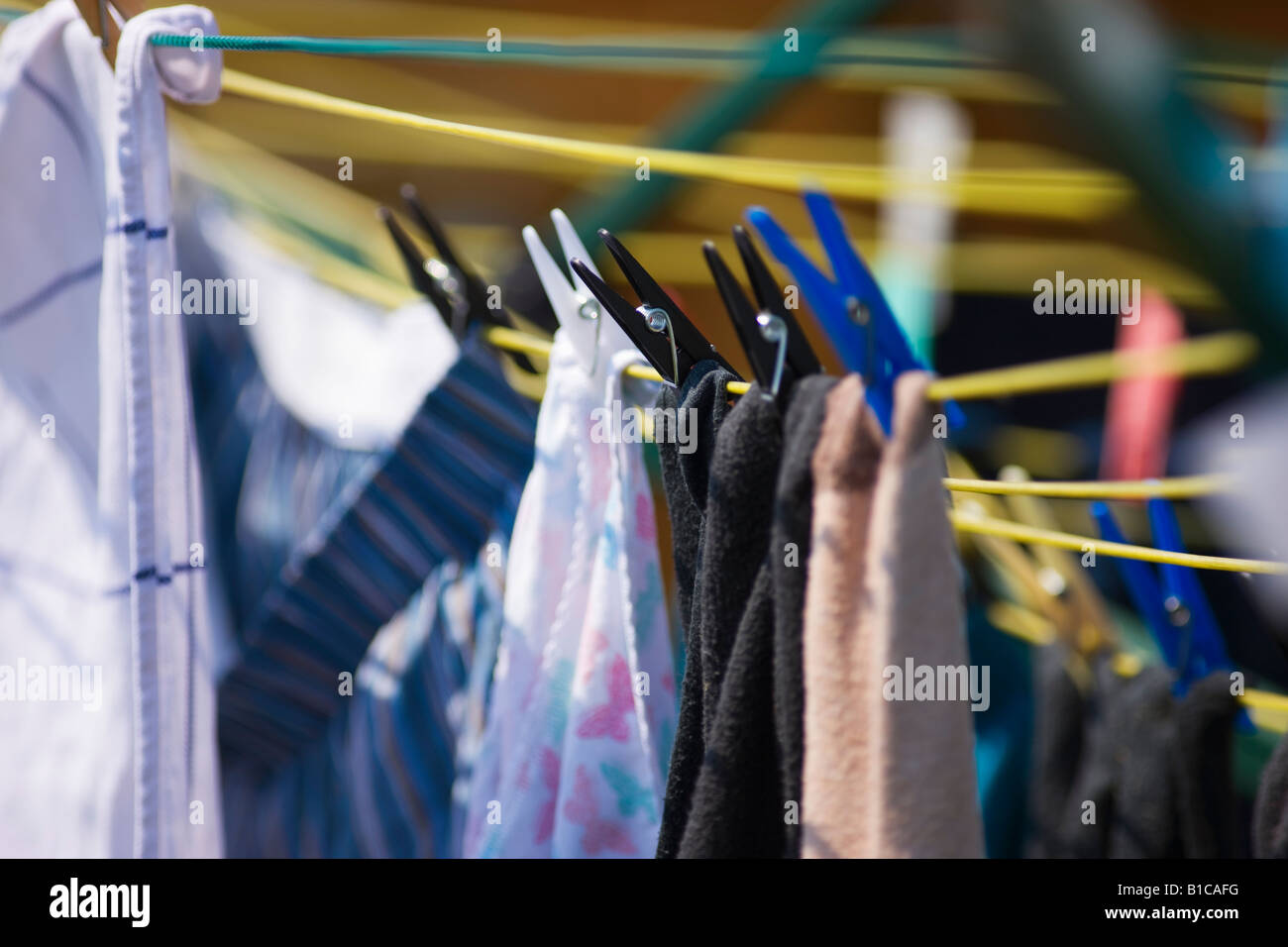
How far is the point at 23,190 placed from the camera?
63 centimetres

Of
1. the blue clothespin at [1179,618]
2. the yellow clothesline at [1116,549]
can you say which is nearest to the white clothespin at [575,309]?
the yellow clothesline at [1116,549]

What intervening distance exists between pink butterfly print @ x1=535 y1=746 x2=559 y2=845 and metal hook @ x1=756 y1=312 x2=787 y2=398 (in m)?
0.26

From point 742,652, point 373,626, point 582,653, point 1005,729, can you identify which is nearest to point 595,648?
point 582,653

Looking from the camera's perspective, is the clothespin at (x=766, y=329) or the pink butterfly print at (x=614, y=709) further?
the pink butterfly print at (x=614, y=709)

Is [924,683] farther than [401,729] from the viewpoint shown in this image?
No

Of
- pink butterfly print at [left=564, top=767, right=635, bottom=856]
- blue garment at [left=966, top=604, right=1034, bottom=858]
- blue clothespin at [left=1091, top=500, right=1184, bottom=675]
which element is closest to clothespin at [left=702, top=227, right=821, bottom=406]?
pink butterfly print at [left=564, top=767, right=635, bottom=856]

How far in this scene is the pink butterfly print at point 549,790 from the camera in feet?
1.87

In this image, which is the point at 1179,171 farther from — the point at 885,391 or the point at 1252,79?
the point at 1252,79

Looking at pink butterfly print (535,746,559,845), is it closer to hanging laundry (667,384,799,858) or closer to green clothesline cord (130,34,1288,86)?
hanging laundry (667,384,799,858)

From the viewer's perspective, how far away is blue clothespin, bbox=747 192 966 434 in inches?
16.1

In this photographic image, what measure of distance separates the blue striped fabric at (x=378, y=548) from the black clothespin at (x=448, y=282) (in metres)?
0.02

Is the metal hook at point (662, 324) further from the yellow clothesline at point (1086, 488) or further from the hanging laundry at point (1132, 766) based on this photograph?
the hanging laundry at point (1132, 766)

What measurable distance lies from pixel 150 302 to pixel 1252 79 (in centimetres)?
73
